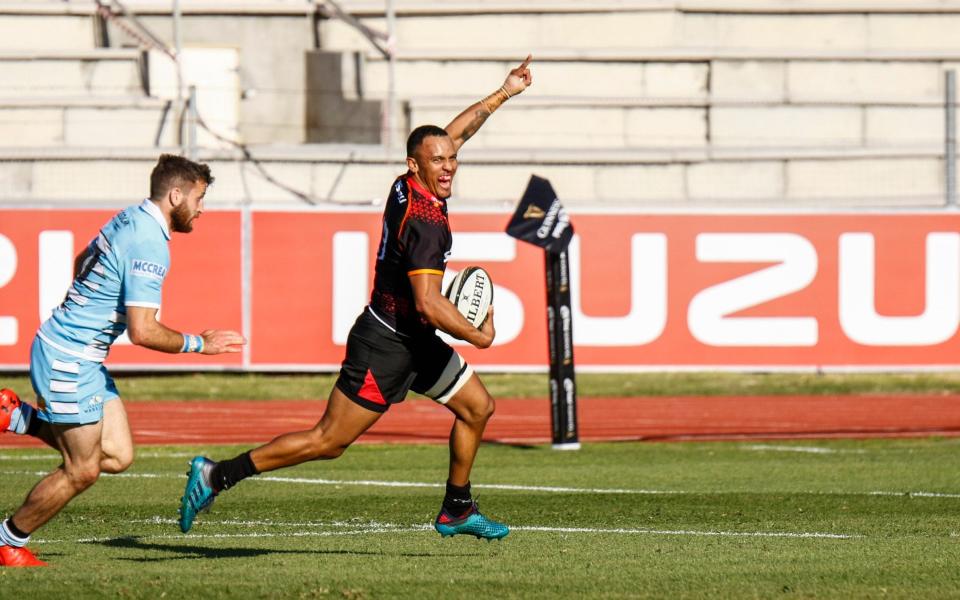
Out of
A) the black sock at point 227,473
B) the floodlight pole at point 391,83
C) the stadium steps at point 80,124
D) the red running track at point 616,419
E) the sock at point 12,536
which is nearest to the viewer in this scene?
the sock at point 12,536

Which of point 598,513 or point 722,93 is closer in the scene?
point 598,513

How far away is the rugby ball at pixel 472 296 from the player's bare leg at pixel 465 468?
17.4 inches

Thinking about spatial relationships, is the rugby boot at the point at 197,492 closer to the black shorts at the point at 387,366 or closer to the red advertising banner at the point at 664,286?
the black shorts at the point at 387,366

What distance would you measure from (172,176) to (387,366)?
5.17ft

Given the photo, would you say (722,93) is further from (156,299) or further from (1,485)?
(156,299)

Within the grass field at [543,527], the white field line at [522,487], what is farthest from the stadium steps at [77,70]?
the white field line at [522,487]

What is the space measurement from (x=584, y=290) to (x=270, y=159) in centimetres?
516

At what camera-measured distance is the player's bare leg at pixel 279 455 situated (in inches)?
345

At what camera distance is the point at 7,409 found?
328 inches

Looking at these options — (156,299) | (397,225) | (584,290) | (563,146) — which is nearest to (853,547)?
(397,225)

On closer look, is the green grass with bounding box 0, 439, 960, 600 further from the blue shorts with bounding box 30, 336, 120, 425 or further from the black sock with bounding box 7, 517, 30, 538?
the blue shorts with bounding box 30, 336, 120, 425

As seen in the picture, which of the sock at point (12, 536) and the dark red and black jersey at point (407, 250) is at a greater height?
the dark red and black jersey at point (407, 250)

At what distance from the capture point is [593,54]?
24.7 m

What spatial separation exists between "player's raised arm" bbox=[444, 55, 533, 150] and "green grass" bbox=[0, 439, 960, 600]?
250 cm
